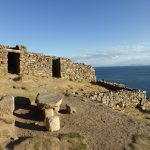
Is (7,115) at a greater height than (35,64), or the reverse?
(35,64)

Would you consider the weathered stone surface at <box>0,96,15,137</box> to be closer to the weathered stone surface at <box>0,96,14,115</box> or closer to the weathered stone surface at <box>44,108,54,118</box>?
the weathered stone surface at <box>0,96,14,115</box>

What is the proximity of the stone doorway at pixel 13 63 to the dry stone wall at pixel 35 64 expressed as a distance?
18.0 inches

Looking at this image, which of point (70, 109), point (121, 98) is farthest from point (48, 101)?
point (121, 98)

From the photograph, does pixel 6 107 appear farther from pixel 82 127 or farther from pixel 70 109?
pixel 82 127

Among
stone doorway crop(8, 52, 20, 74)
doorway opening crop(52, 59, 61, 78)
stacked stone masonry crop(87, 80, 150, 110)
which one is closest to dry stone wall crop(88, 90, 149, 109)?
stacked stone masonry crop(87, 80, 150, 110)

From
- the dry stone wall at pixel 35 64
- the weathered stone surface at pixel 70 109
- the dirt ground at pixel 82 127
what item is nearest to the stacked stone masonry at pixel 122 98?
the dirt ground at pixel 82 127

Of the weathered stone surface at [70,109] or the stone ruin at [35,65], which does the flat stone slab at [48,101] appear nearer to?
the weathered stone surface at [70,109]

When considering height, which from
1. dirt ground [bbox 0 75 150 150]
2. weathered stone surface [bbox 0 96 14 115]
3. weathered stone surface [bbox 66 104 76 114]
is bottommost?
dirt ground [bbox 0 75 150 150]

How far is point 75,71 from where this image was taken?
34.1 metres

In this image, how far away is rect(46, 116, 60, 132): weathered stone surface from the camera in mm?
16156

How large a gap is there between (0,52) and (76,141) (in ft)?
50.8

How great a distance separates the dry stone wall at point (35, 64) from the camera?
29281 mm

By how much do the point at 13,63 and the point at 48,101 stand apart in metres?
13.3

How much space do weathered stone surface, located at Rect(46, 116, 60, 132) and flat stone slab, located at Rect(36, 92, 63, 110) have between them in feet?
5.08
